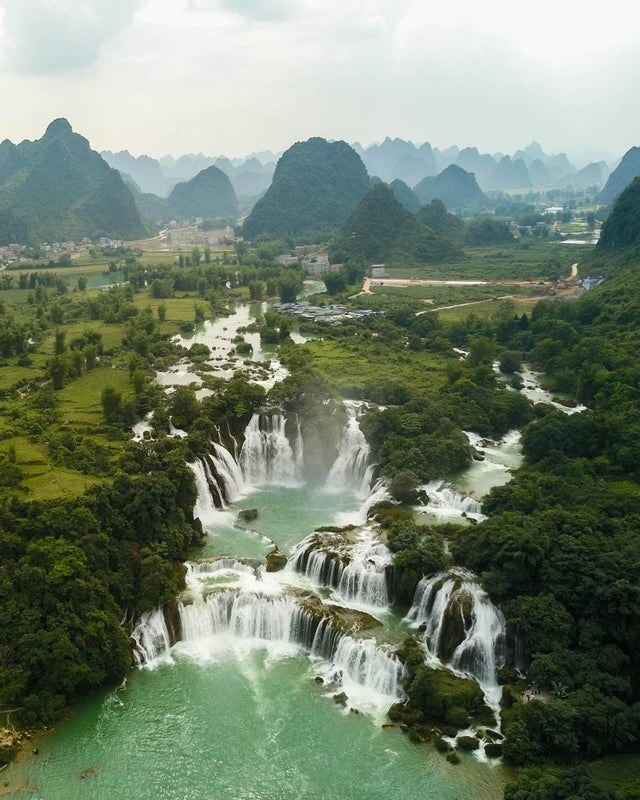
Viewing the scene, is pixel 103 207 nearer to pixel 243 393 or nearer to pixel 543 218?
pixel 543 218

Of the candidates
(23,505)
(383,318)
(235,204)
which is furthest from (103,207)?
(23,505)

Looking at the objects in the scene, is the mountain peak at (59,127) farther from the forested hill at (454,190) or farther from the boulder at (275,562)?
the boulder at (275,562)

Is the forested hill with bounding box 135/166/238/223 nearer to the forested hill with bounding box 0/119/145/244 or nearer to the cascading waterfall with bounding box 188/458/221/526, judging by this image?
the forested hill with bounding box 0/119/145/244

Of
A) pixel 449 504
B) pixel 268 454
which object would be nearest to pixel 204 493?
pixel 268 454

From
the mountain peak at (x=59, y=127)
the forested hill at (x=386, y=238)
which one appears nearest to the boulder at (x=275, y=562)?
the forested hill at (x=386, y=238)

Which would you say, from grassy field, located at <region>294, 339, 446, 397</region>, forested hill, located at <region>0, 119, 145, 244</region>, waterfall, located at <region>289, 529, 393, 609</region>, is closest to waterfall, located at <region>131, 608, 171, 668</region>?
waterfall, located at <region>289, 529, 393, 609</region>

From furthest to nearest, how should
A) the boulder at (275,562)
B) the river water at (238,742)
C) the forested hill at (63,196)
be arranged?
the forested hill at (63,196), the boulder at (275,562), the river water at (238,742)
